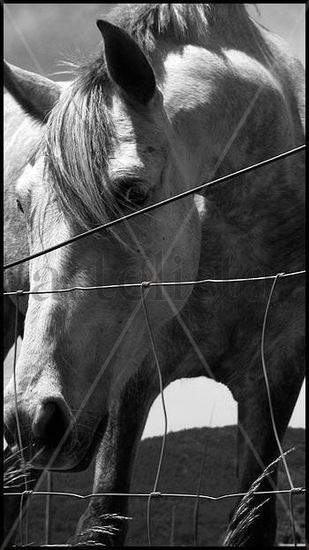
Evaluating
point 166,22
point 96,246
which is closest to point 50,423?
point 96,246

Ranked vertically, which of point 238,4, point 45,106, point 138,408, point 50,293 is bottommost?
point 138,408

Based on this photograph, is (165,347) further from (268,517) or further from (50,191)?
(50,191)

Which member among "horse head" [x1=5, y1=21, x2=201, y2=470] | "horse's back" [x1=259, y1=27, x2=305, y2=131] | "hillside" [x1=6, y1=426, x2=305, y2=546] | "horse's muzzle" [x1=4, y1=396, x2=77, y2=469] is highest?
"horse's back" [x1=259, y1=27, x2=305, y2=131]

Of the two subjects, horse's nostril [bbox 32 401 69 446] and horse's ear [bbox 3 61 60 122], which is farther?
horse's ear [bbox 3 61 60 122]

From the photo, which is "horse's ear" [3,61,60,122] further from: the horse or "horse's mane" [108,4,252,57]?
"horse's mane" [108,4,252,57]

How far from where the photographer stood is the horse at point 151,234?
2438 millimetres

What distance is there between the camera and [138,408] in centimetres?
339

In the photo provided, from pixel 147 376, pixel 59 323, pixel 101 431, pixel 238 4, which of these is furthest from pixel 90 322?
pixel 238 4

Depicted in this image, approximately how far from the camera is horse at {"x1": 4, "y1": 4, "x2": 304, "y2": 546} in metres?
2.44

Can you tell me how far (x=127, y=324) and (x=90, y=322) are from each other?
0.16m

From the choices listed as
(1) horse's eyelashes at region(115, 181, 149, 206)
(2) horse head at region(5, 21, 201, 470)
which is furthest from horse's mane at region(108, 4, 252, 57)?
(1) horse's eyelashes at region(115, 181, 149, 206)

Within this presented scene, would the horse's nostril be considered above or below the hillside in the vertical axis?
above

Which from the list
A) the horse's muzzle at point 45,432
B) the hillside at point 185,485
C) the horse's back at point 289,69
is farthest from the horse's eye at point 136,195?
the hillside at point 185,485

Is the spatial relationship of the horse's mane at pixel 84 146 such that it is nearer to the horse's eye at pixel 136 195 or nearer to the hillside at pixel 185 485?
the horse's eye at pixel 136 195
